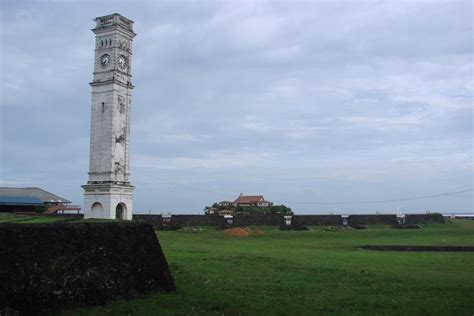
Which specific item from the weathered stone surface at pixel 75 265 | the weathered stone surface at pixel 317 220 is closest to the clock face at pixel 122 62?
the weathered stone surface at pixel 317 220

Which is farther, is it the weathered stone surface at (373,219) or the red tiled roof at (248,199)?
the red tiled roof at (248,199)

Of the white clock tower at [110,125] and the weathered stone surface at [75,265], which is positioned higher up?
the white clock tower at [110,125]

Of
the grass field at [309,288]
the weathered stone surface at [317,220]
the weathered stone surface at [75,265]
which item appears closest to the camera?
the weathered stone surface at [75,265]

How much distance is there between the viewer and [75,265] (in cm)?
993

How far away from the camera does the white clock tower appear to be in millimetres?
47938

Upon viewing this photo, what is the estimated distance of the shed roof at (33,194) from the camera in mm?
73062

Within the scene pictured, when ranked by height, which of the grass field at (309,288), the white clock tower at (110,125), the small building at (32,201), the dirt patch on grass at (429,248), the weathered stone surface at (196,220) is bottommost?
the dirt patch on grass at (429,248)

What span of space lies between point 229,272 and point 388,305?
6.15 metres

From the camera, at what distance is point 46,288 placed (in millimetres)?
9289

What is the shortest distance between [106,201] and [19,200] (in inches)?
1072

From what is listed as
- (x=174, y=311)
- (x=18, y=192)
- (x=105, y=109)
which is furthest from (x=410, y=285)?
(x=18, y=192)

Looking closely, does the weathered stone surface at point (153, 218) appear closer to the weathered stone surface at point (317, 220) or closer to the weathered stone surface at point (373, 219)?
the weathered stone surface at point (317, 220)

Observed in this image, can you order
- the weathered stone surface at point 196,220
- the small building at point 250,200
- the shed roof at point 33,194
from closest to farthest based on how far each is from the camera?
the weathered stone surface at point 196,220 → the shed roof at point 33,194 → the small building at point 250,200

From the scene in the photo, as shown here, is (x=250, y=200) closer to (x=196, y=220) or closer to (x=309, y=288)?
(x=196, y=220)
